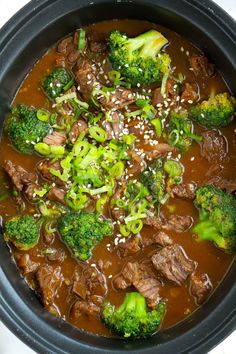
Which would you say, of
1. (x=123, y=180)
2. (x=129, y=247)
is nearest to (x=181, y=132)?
(x=123, y=180)

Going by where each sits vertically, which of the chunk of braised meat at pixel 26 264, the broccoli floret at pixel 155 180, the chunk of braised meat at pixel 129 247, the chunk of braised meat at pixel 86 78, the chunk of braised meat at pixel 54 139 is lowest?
the chunk of braised meat at pixel 26 264

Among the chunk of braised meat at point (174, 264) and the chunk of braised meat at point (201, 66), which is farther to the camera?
the chunk of braised meat at point (201, 66)

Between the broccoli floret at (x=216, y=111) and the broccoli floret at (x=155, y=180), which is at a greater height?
the broccoli floret at (x=216, y=111)

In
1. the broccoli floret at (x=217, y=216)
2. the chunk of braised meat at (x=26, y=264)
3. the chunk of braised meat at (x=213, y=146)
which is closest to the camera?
the broccoli floret at (x=217, y=216)

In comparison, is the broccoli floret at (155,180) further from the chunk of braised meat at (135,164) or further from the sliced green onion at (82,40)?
the sliced green onion at (82,40)

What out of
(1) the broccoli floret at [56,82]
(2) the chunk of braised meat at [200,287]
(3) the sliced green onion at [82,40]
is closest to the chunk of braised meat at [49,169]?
(1) the broccoli floret at [56,82]

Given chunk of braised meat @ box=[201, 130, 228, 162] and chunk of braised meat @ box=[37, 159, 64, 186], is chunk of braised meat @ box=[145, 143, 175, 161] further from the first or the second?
chunk of braised meat @ box=[37, 159, 64, 186]

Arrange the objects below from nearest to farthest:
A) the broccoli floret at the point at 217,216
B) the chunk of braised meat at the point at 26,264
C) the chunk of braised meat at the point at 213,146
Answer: the broccoli floret at the point at 217,216
the chunk of braised meat at the point at 213,146
the chunk of braised meat at the point at 26,264

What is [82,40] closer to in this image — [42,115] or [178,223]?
[42,115]
